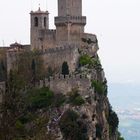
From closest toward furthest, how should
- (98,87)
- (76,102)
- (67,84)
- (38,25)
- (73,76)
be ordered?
(76,102), (67,84), (73,76), (98,87), (38,25)

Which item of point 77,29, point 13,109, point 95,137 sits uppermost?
point 77,29

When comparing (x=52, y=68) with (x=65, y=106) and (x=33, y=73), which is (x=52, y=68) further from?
(x=65, y=106)

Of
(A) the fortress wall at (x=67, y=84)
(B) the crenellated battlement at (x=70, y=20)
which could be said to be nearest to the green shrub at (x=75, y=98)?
(A) the fortress wall at (x=67, y=84)

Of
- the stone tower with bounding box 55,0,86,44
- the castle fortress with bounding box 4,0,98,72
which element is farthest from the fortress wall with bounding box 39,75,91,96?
the stone tower with bounding box 55,0,86,44

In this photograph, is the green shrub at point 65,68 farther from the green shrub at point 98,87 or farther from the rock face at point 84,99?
the green shrub at point 98,87

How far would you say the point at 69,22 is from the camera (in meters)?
74.2

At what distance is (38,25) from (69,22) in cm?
314

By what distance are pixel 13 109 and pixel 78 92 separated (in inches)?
1391

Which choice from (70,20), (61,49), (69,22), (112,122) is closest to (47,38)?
(69,22)

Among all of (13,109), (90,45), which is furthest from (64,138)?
(13,109)

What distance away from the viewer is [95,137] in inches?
2621

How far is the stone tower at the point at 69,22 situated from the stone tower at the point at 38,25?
4.48 feet

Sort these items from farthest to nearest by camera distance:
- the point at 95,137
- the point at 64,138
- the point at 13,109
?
the point at 95,137
the point at 64,138
the point at 13,109

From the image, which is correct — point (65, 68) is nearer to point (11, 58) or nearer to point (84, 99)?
point (84, 99)
